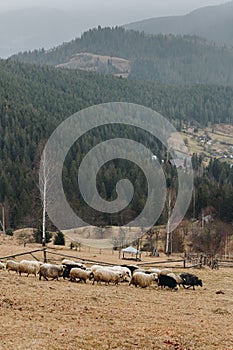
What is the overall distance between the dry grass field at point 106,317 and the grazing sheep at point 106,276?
0.51 meters

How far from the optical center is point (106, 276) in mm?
26938

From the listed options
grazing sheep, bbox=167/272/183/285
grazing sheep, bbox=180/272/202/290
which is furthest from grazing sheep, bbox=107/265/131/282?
grazing sheep, bbox=180/272/202/290

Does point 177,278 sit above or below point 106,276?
below

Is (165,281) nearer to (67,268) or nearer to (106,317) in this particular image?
(67,268)

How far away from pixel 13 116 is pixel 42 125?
1225cm

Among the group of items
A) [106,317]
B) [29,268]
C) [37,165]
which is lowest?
[37,165]

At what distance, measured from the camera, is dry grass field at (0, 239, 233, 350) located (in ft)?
48.7

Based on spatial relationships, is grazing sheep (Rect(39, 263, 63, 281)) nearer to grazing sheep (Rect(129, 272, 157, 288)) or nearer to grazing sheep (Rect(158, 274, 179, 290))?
grazing sheep (Rect(129, 272, 157, 288))

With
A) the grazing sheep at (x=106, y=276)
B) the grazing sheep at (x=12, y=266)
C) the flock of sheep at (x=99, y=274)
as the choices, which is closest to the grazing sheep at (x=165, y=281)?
the flock of sheep at (x=99, y=274)

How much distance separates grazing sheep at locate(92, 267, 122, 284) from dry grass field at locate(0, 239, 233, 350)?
51 centimetres

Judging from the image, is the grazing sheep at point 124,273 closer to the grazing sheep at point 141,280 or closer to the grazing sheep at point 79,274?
the grazing sheep at point 141,280

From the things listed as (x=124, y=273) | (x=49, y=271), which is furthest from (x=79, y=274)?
(x=124, y=273)

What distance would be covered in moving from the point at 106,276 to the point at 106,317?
352 inches

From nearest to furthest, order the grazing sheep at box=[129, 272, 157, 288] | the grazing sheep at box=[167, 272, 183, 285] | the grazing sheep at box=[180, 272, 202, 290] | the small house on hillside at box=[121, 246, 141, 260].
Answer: the grazing sheep at box=[129, 272, 157, 288]
the grazing sheep at box=[167, 272, 183, 285]
the grazing sheep at box=[180, 272, 202, 290]
the small house on hillside at box=[121, 246, 141, 260]
